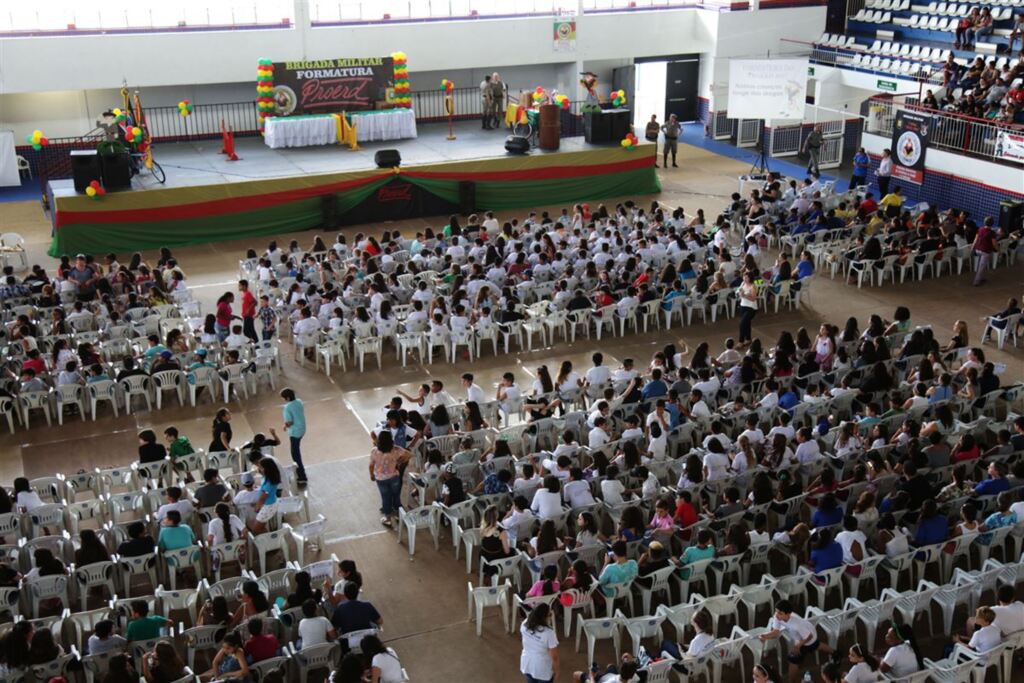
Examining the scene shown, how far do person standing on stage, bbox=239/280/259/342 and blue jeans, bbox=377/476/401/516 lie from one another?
525 centimetres

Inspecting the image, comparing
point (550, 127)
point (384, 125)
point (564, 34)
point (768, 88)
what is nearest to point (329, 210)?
point (384, 125)

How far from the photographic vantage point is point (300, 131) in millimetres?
26703

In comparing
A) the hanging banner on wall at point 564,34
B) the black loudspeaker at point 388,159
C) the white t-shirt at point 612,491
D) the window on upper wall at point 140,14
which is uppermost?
the window on upper wall at point 140,14

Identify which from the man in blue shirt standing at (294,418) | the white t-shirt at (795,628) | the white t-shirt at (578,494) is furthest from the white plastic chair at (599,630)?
the man in blue shirt standing at (294,418)

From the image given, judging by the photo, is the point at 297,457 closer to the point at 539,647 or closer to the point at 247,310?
the point at 247,310

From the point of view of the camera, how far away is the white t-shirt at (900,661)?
859 centimetres

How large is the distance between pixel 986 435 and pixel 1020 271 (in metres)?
8.86

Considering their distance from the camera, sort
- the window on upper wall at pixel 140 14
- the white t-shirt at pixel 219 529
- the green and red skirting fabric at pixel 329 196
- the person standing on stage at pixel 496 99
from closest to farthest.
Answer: the white t-shirt at pixel 219 529 < the green and red skirting fabric at pixel 329 196 < the window on upper wall at pixel 140 14 < the person standing on stage at pixel 496 99

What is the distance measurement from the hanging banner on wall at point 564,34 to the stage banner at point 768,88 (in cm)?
691

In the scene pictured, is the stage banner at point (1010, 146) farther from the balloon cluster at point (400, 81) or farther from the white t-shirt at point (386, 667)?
the white t-shirt at point (386, 667)

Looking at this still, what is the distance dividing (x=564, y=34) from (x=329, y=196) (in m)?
10.9

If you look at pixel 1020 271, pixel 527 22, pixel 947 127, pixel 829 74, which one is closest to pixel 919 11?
pixel 829 74

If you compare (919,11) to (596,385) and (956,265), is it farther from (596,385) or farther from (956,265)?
(596,385)

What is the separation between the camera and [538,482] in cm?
1144
